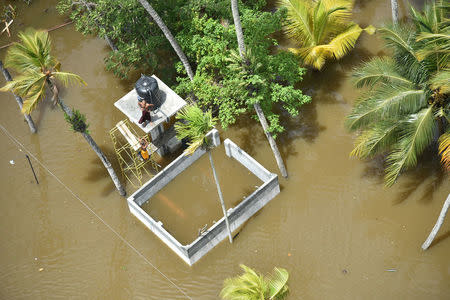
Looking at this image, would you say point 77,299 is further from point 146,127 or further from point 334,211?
point 334,211

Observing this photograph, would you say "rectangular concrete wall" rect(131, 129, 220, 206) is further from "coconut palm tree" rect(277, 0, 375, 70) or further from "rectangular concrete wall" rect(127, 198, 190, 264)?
"coconut palm tree" rect(277, 0, 375, 70)

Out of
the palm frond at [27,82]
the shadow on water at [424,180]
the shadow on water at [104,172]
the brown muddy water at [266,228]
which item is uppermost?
the palm frond at [27,82]

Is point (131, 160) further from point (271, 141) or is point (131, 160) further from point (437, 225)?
point (437, 225)

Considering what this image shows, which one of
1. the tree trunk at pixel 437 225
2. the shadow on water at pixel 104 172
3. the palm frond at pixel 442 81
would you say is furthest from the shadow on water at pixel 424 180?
the shadow on water at pixel 104 172

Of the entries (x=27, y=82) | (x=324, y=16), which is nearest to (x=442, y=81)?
(x=324, y=16)

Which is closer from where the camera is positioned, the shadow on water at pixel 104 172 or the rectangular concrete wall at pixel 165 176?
the rectangular concrete wall at pixel 165 176

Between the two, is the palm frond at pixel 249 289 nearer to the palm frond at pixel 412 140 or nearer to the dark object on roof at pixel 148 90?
the palm frond at pixel 412 140

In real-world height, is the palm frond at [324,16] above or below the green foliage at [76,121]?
below

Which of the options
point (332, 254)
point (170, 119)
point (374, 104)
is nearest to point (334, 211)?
point (332, 254)
